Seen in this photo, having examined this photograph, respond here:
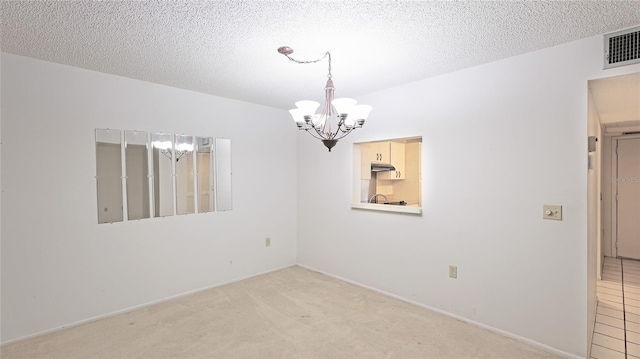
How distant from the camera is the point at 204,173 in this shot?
3746mm

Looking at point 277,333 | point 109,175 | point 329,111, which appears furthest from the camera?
point 109,175

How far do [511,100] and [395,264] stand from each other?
1.97 m

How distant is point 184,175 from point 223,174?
489 mm

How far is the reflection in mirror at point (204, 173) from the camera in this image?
12.1 feet

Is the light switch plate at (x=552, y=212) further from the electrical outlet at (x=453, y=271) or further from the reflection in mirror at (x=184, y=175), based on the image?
the reflection in mirror at (x=184, y=175)

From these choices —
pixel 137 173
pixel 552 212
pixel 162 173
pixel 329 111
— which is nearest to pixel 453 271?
pixel 552 212

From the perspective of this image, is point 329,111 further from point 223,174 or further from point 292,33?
point 223,174

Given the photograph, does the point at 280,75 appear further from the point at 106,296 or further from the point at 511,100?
the point at 106,296

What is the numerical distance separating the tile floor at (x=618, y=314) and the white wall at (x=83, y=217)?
368 cm

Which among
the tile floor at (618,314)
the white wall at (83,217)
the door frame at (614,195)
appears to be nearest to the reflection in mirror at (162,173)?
the white wall at (83,217)

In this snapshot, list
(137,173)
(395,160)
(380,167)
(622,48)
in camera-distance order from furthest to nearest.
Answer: (395,160)
(380,167)
(137,173)
(622,48)

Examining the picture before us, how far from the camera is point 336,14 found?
74.7 inches

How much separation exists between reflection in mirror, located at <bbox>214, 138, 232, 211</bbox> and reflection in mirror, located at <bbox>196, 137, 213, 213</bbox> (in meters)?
0.08

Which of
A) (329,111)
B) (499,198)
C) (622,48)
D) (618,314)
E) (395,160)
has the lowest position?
(618,314)
